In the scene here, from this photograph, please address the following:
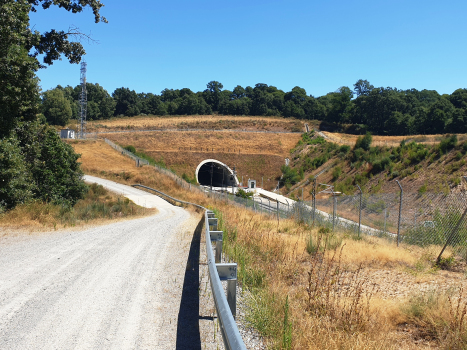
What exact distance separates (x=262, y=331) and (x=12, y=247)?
7511mm

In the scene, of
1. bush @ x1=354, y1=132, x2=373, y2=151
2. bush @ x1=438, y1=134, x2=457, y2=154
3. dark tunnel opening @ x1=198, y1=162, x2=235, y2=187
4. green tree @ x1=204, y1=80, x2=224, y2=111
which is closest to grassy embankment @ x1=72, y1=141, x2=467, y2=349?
bush @ x1=438, y1=134, x2=457, y2=154

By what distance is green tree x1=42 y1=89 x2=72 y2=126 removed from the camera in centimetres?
11169

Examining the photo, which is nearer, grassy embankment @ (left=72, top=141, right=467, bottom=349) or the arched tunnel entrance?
grassy embankment @ (left=72, top=141, right=467, bottom=349)

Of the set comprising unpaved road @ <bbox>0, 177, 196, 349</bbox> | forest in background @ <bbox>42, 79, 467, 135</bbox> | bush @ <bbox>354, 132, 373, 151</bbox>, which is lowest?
unpaved road @ <bbox>0, 177, 196, 349</bbox>

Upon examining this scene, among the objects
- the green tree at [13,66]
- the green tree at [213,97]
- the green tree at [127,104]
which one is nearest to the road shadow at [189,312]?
the green tree at [13,66]

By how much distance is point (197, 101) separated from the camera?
150m

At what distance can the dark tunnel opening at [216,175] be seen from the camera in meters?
73.9

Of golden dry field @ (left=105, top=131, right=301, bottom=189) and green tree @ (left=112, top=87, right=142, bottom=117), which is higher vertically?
green tree @ (left=112, top=87, right=142, bottom=117)

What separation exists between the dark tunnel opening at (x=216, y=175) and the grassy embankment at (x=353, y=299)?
61.9 metres

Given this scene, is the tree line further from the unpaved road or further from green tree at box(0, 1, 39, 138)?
the unpaved road

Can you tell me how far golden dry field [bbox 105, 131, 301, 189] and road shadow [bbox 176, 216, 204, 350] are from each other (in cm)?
6501

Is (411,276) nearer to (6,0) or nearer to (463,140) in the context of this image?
(6,0)

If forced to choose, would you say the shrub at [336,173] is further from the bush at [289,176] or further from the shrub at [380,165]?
the bush at [289,176]

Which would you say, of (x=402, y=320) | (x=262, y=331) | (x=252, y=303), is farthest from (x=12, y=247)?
(x=402, y=320)
